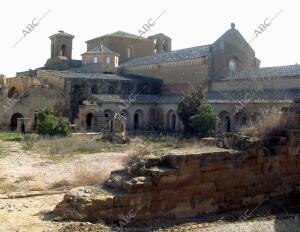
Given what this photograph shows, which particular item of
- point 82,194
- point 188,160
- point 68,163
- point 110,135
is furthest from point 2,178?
point 110,135

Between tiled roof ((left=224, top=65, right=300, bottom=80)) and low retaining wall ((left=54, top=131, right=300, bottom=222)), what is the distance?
17333 millimetres

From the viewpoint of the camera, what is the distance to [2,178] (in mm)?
13336

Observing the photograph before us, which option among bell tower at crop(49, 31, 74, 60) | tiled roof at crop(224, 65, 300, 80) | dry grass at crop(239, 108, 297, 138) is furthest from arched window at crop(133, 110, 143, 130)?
dry grass at crop(239, 108, 297, 138)

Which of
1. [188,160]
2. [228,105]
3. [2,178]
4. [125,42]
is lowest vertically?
[2,178]

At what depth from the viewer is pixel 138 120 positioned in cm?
3419

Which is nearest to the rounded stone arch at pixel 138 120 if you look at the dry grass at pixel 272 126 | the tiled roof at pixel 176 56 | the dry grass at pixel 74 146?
the tiled roof at pixel 176 56

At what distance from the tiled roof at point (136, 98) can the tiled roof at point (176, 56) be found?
342cm

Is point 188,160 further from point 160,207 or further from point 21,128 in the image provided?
point 21,128

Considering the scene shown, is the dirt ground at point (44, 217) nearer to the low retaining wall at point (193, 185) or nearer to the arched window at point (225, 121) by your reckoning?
the low retaining wall at point (193, 185)

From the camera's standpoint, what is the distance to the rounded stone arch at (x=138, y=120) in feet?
111

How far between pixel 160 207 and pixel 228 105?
2031 cm

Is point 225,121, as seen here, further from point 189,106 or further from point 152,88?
point 152,88

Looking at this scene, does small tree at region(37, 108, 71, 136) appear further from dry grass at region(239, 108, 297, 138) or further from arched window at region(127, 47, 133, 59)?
arched window at region(127, 47, 133, 59)

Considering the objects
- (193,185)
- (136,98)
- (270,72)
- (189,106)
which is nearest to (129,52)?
(136,98)
